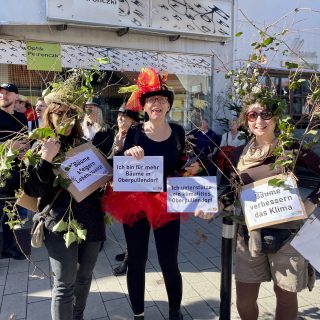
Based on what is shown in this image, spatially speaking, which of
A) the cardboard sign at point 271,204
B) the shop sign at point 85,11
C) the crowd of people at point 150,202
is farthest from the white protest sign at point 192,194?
the shop sign at point 85,11

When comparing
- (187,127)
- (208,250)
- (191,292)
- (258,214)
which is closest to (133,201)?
(258,214)

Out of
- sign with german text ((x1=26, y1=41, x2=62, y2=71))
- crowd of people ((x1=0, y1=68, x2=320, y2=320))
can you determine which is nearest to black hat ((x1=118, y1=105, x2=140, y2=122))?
crowd of people ((x1=0, y1=68, x2=320, y2=320))

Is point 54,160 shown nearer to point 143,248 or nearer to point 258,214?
point 143,248

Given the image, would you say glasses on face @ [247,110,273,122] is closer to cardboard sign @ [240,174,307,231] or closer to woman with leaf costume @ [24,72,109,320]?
cardboard sign @ [240,174,307,231]

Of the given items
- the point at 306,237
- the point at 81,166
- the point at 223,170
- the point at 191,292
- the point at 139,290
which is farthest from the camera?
the point at 191,292

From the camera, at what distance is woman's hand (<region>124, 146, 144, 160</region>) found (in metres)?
2.30

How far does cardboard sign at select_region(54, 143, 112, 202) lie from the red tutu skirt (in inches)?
6.3

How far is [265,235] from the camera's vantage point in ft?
6.92

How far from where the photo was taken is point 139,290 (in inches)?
101

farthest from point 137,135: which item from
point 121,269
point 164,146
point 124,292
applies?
point 121,269

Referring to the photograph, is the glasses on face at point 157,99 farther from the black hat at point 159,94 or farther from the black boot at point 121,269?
the black boot at point 121,269

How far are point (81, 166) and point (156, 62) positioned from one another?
7.00 meters

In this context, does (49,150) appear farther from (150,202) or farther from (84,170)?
(150,202)

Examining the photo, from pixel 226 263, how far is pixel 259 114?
111cm
